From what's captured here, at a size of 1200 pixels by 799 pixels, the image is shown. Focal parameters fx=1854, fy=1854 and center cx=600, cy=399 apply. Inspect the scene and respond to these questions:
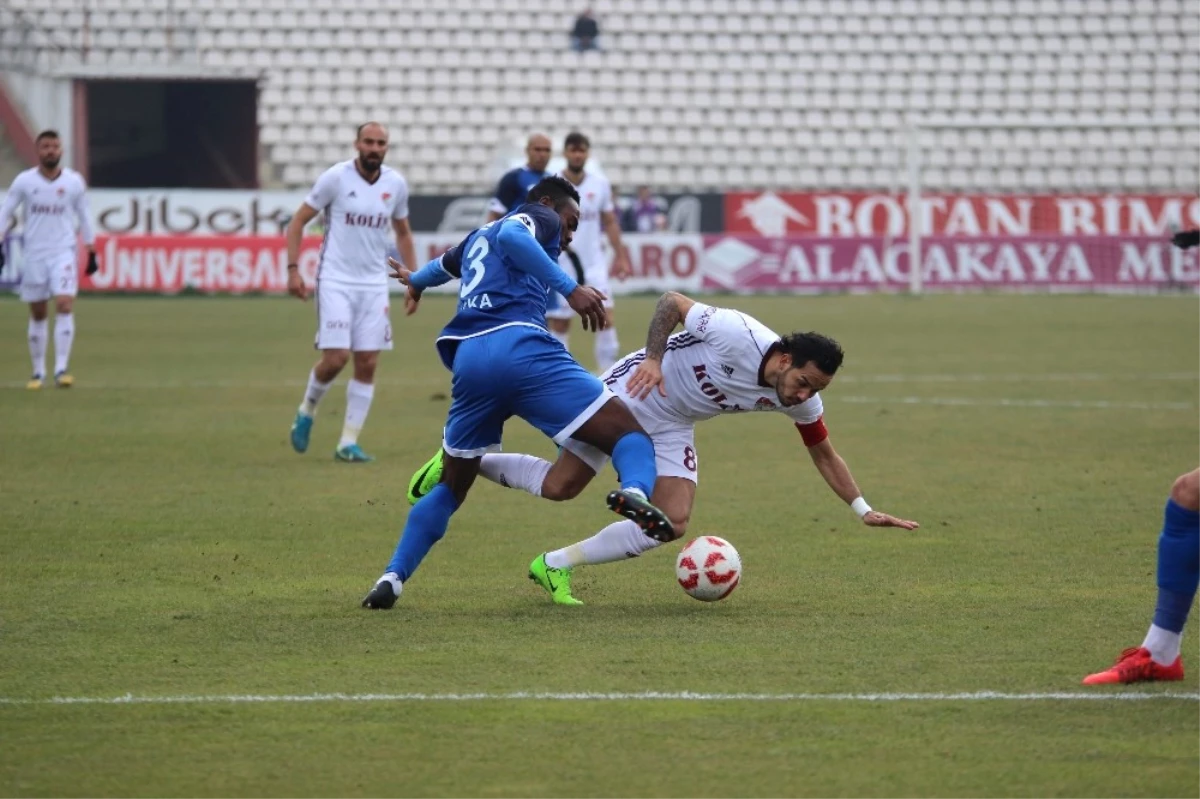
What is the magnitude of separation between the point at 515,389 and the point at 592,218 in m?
9.96

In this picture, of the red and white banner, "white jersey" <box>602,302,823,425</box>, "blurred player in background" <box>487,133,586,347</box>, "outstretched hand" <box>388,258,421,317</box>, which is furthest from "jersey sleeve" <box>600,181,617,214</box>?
the red and white banner

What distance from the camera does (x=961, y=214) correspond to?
33.8 meters

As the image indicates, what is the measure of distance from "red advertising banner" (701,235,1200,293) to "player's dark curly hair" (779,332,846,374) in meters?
25.8

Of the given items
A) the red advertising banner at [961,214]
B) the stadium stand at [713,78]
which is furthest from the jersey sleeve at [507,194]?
the stadium stand at [713,78]

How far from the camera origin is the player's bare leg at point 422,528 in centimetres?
744

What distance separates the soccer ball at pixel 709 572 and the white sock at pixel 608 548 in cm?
19

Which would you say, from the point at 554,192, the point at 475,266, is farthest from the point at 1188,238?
the point at 475,266

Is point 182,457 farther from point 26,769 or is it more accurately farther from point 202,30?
point 202,30

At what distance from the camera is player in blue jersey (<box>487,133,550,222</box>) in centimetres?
1505

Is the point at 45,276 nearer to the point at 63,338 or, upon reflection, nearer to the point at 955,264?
the point at 63,338

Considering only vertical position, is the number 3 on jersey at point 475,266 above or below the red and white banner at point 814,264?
above

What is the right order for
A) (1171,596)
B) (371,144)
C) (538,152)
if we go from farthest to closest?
(538,152)
(371,144)
(1171,596)

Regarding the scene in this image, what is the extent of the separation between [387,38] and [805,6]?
8.97 metres

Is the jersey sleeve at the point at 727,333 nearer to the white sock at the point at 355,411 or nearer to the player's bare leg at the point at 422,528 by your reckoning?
the player's bare leg at the point at 422,528
